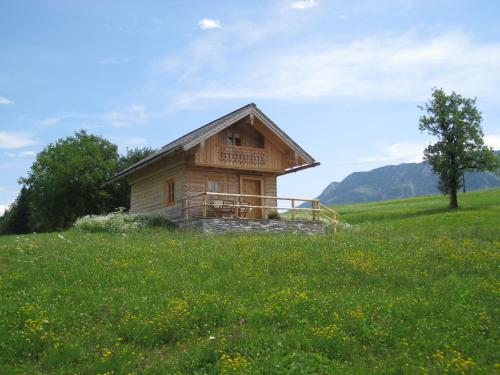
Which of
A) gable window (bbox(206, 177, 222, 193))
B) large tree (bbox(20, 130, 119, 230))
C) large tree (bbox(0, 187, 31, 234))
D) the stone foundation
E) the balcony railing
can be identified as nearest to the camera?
the stone foundation

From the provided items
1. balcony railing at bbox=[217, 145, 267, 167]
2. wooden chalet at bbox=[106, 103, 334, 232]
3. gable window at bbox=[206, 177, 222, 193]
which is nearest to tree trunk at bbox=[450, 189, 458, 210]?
wooden chalet at bbox=[106, 103, 334, 232]

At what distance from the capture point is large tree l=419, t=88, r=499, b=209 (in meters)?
49.0

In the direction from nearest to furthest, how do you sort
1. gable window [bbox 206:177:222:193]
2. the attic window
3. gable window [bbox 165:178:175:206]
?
1. gable window [bbox 206:177:222:193]
2. gable window [bbox 165:178:175:206]
3. the attic window

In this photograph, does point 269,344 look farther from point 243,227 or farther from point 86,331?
point 243,227

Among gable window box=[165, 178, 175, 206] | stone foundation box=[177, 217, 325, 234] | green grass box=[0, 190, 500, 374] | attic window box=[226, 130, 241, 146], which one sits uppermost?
attic window box=[226, 130, 241, 146]

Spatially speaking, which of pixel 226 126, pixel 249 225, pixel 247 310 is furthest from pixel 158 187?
pixel 247 310

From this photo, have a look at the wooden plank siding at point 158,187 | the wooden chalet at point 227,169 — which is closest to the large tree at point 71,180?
the wooden plank siding at point 158,187

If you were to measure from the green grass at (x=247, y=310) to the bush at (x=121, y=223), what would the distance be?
345 inches

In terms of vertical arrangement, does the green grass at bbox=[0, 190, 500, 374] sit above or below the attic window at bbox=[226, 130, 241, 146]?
below

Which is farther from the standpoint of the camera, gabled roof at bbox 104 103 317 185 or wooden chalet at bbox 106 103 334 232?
wooden chalet at bbox 106 103 334 232

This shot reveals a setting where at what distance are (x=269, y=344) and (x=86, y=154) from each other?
142 feet

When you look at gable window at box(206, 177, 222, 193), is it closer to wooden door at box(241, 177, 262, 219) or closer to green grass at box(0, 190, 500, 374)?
wooden door at box(241, 177, 262, 219)

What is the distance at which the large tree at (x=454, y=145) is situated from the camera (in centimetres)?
4897

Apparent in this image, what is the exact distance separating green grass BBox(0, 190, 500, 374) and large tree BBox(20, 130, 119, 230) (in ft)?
99.7
